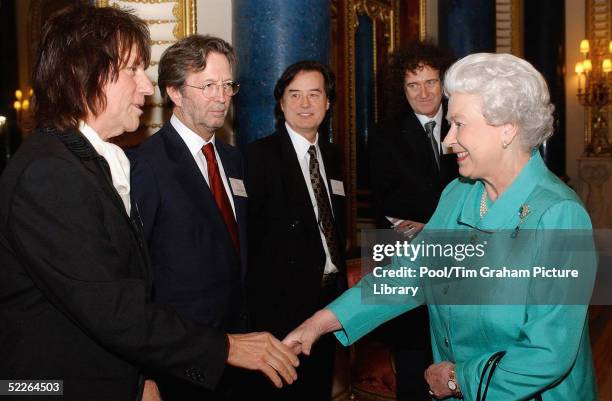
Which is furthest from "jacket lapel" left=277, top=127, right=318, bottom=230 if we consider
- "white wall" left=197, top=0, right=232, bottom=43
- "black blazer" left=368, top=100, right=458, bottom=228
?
"white wall" left=197, top=0, right=232, bottom=43

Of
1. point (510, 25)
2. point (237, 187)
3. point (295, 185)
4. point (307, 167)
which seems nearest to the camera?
point (237, 187)

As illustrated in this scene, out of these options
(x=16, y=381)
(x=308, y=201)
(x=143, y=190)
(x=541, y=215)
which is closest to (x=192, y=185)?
(x=143, y=190)

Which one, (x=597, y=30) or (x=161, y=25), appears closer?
(x=161, y=25)

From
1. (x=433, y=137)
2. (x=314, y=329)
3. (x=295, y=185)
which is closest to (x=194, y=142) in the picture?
(x=295, y=185)

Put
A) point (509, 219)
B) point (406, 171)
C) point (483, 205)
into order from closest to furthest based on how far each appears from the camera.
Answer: point (509, 219) < point (483, 205) < point (406, 171)

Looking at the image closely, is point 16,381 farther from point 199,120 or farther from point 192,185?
point 199,120

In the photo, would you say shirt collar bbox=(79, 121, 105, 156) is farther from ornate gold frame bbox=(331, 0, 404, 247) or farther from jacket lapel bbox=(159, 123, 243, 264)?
ornate gold frame bbox=(331, 0, 404, 247)

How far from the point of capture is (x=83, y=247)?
171cm

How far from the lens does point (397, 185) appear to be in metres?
3.91

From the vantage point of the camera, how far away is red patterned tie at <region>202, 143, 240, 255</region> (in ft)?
9.21

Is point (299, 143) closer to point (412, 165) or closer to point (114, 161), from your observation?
point (412, 165)

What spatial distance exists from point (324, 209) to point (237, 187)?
1.92 feet

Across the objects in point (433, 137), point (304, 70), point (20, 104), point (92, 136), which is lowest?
point (433, 137)

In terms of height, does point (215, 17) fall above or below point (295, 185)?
above
